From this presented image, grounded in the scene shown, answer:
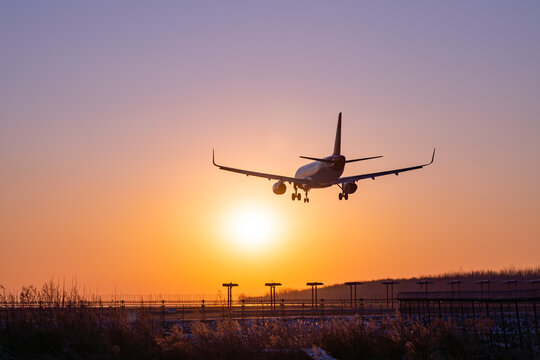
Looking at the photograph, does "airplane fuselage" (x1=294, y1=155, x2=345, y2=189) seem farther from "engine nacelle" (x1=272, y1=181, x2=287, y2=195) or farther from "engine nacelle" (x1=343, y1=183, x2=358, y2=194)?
"engine nacelle" (x1=272, y1=181, x2=287, y2=195)

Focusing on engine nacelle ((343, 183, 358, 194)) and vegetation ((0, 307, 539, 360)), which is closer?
vegetation ((0, 307, 539, 360))

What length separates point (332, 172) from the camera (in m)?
63.4

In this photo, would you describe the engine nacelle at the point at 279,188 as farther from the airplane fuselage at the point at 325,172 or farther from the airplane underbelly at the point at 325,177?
the airplane underbelly at the point at 325,177

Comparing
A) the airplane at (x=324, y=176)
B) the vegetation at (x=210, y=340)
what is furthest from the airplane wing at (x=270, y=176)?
the vegetation at (x=210, y=340)

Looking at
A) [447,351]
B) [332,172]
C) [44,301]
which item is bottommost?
[447,351]

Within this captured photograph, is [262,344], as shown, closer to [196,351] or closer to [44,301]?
[196,351]

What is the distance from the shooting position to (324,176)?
2511 inches

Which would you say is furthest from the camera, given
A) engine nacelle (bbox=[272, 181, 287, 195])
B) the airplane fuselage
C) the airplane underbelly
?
engine nacelle (bbox=[272, 181, 287, 195])

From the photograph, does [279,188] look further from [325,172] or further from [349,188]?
[349,188]

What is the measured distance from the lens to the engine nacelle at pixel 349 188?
6425 cm

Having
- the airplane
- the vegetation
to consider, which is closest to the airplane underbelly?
the airplane

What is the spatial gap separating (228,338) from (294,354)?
8.14ft

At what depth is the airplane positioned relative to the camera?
63375 millimetres

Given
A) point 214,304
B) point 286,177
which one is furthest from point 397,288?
point 286,177
